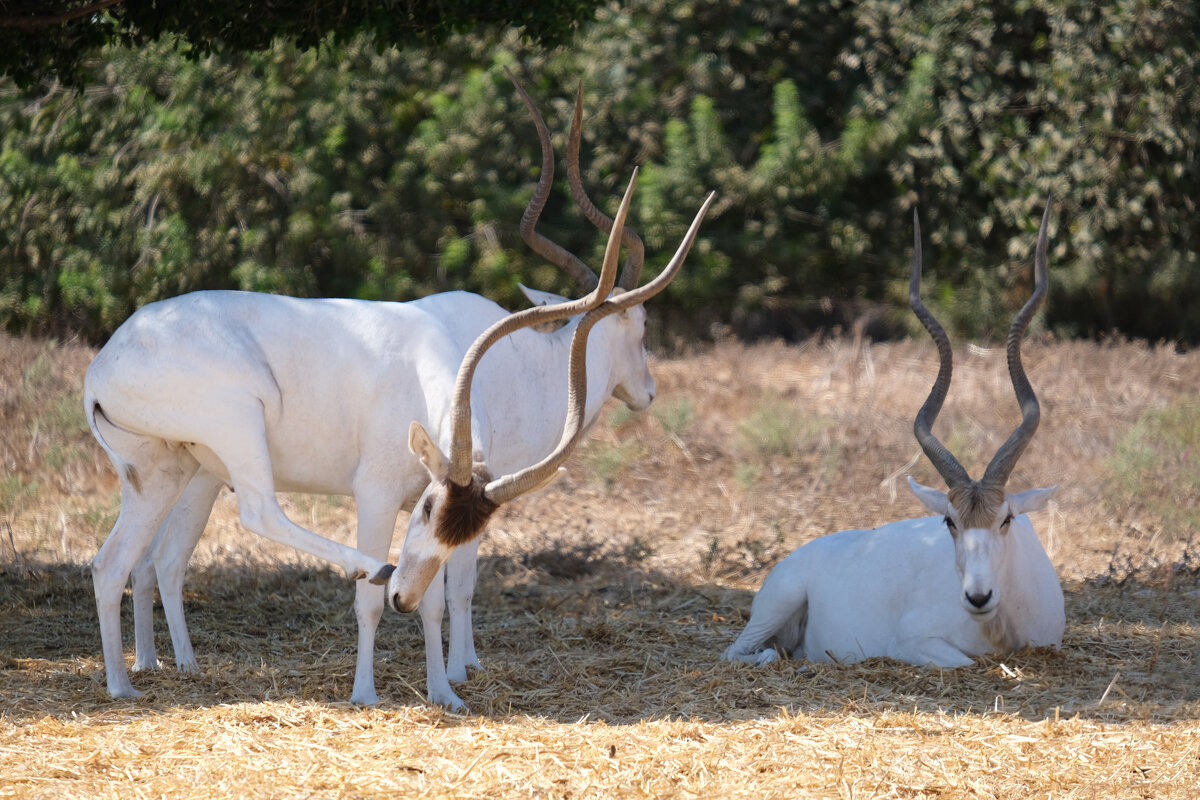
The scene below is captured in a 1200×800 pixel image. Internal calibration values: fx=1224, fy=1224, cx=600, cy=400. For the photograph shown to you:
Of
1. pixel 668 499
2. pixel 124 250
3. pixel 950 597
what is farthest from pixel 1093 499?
pixel 124 250

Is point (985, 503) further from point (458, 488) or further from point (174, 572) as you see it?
point (174, 572)

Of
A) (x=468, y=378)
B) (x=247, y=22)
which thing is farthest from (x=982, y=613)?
(x=247, y=22)

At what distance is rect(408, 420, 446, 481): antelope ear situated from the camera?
15.4ft

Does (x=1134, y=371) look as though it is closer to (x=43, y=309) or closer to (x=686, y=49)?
(x=686, y=49)

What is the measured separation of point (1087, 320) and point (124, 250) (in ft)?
40.3

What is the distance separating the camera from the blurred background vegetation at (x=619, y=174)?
14.6 meters

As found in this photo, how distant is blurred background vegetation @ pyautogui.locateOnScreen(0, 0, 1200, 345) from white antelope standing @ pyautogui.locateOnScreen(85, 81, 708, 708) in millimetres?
9416

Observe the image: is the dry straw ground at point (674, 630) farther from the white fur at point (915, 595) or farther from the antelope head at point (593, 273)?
the antelope head at point (593, 273)

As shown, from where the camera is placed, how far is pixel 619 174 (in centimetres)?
1562

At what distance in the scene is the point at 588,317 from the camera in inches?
197

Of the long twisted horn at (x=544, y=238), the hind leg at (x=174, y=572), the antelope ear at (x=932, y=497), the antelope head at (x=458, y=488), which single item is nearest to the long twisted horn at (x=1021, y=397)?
the antelope ear at (x=932, y=497)

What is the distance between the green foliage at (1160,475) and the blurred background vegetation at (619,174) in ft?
13.4

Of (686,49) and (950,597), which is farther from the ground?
(686,49)

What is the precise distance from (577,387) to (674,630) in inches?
90.6
